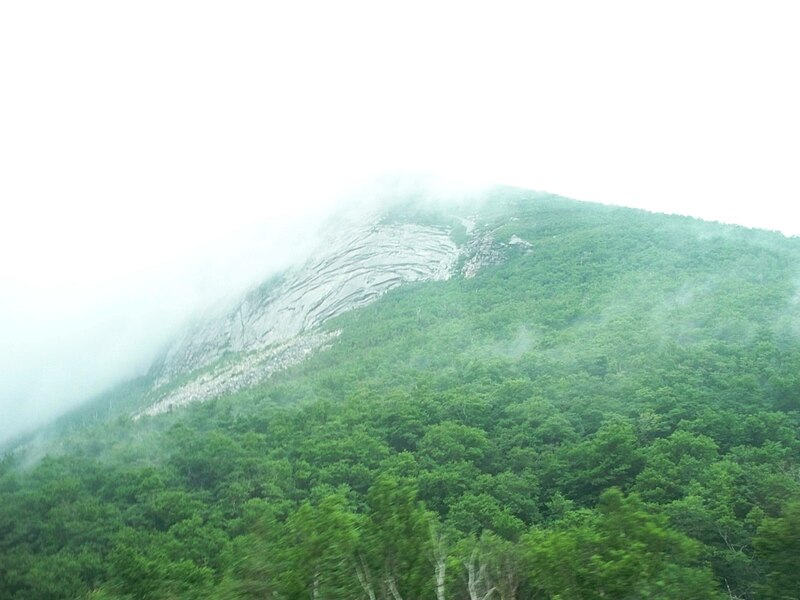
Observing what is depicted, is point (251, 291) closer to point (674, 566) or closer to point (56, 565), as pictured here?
point (56, 565)

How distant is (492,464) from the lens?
128ft

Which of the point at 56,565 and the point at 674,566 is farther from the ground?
the point at 674,566

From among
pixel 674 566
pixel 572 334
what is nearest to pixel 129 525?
pixel 674 566

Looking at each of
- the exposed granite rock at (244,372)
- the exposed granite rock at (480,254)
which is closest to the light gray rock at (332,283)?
the exposed granite rock at (480,254)

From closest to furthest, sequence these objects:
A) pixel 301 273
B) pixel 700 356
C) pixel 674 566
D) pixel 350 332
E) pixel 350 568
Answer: pixel 674 566 → pixel 350 568 → pixel 700 356 → pixel 350 332 → pixel 301 273

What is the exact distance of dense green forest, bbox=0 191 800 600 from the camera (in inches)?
596

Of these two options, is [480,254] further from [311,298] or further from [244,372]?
[244,372]

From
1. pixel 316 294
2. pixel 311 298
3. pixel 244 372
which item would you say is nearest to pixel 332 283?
pixel 316 294

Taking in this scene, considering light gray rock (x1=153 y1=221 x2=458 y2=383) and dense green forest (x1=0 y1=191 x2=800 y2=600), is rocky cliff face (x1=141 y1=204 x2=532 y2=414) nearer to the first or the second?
light gray rock (x1=153 y1=221 x2=458 y2=383)

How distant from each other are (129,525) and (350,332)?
46660 mm

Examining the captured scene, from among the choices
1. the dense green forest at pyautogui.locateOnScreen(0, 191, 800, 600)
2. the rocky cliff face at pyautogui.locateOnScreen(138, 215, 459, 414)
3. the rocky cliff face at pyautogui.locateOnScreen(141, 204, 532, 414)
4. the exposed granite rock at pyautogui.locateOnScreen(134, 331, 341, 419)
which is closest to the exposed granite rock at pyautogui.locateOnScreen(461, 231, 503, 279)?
the rocky cliff face at pyautogui.locateOnScreen(141, 204, 532, 414)

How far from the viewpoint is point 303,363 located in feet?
246

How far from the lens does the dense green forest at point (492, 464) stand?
15148 millimetres

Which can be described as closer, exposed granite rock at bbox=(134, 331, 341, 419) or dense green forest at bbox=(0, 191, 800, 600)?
dense green forest at bbox=(0, 191, 800, 600)
